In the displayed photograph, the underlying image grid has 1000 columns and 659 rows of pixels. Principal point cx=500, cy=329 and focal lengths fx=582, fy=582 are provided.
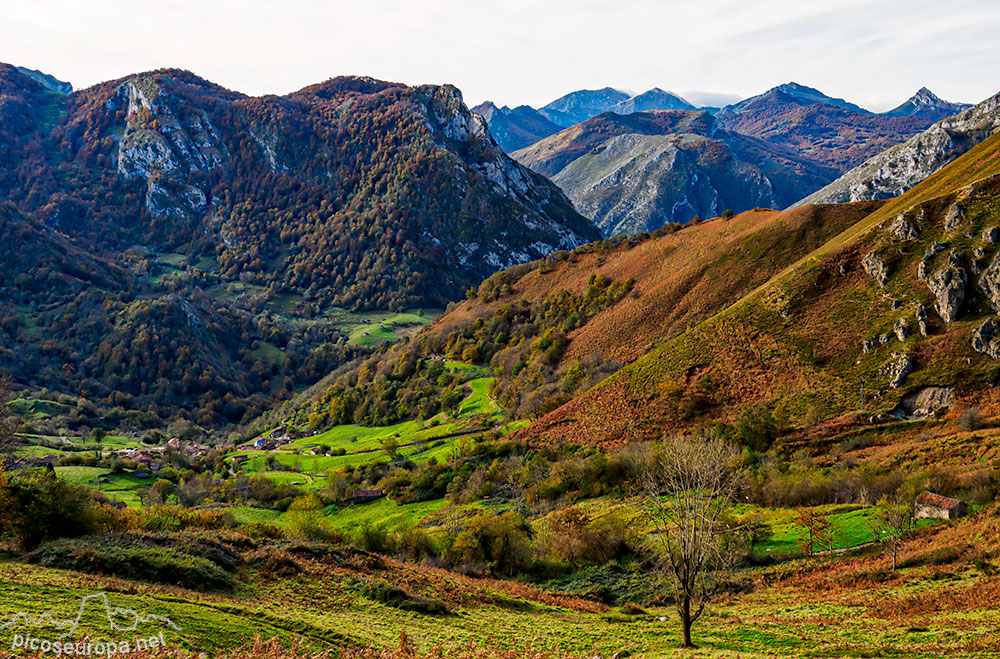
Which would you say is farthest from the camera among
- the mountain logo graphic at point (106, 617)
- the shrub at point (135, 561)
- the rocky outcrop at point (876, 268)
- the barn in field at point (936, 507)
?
the rocky outcrop at point (876, 268)

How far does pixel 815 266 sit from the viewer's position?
76750mm

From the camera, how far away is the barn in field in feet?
132

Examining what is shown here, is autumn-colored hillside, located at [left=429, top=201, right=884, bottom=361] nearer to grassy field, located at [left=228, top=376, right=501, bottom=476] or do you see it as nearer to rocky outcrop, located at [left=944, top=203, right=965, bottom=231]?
grassy field, located at [left=228, top=376, right=501, bottom=476]

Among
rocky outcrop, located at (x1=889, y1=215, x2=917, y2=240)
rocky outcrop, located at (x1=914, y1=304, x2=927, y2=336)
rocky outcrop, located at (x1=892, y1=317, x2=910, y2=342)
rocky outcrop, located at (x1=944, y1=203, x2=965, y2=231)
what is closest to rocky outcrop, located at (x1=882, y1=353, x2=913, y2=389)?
rocky outcrop, located at (x1=892, y1=317, x2=910, y2=342)

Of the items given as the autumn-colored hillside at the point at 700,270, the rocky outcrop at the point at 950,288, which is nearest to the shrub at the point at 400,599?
the rocky outcrop at the point at 950,288

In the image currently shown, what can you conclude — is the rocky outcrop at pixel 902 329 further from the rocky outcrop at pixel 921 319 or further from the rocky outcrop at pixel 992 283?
the rocky outcrop at pixel 992 283

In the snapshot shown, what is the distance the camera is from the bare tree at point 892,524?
3728 centimetres

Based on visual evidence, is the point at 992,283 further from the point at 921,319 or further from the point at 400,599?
the point at 400,599

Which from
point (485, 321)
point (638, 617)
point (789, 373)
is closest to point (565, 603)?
point (638, 617)

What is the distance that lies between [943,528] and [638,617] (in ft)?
73.5

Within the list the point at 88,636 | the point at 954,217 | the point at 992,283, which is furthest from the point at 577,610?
the point at 954,217

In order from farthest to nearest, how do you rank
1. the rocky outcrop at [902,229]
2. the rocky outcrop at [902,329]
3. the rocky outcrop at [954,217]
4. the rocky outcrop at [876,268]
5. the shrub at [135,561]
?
the rocky outcrop at [902,229], the rocky outcrop at [876,268], the rocky outcrop at [954,217], the rocky outcrop at [902,329], the shrub at [135,561]

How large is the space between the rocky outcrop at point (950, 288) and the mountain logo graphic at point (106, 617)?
7350cm

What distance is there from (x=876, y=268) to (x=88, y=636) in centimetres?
8106
